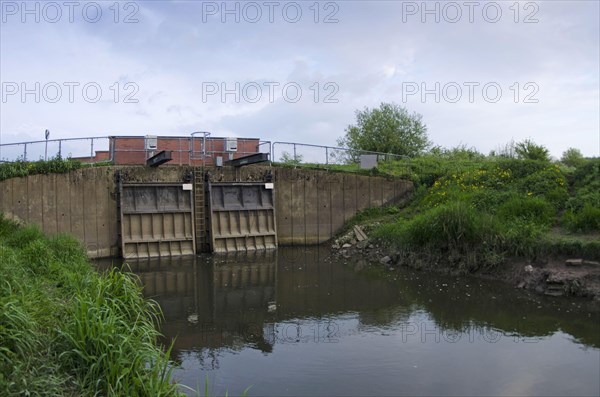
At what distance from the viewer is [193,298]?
476 inches

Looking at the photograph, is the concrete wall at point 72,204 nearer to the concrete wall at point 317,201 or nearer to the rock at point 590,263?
the concrete wall at point 317,201

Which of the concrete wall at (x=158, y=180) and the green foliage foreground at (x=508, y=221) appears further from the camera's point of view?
the concrete wall at (x=158, y=180)

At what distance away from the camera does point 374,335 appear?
9156 millimetres

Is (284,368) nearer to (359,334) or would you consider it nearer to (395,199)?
(359,334)

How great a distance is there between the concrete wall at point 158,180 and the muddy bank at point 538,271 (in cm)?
512

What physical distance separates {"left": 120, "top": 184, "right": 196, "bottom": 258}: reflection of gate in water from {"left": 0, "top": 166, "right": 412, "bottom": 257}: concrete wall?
1.33 feet

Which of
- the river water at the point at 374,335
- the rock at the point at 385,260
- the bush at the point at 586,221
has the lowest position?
the river water at the point at 374,335

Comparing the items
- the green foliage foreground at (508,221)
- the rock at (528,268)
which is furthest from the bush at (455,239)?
the rock at (528,268)

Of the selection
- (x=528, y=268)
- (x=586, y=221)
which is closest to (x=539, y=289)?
(x=528, y=268)

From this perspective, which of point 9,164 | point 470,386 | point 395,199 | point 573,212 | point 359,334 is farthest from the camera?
point 395,199

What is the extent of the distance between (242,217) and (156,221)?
3.30 m

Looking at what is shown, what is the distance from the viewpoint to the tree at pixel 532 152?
21531 millimetres

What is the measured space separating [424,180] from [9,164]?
52.5ft

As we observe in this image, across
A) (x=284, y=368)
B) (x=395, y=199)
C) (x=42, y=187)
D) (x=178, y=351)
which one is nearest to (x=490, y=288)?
(x=284, y=368)
